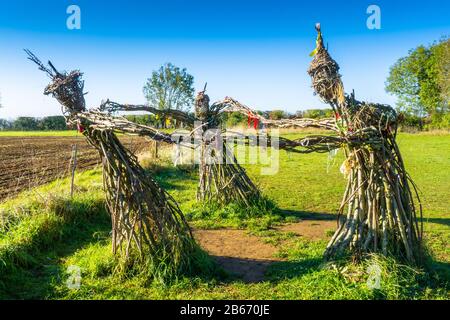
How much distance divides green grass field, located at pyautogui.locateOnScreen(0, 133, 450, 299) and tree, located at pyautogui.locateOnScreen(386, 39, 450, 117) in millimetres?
30966

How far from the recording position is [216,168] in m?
7.36

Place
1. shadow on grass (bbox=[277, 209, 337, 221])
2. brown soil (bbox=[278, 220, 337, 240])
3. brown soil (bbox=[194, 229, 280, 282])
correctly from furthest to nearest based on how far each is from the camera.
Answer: shadow on grass (bbox=[277, 209, 337, 221]) → brown soil (bbox=[278, 220, 337, 240]) → brown soil (bbox=[194, 229, 280, 282])

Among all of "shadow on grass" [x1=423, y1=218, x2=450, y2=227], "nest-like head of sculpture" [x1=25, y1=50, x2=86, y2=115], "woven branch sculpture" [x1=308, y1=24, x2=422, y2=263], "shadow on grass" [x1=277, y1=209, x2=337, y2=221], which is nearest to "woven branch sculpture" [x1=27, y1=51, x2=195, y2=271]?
"nest-like head of sculpture" [x1=25, y1=50, x2=86, y2=115]

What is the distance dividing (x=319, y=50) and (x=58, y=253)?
166 inches

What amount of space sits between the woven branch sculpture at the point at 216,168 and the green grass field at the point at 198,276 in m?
0.35

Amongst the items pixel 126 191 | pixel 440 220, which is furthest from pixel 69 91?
pixel 440 220

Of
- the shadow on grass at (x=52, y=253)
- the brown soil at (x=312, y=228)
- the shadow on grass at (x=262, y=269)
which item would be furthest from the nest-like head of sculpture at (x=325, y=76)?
the shadow on grass at (x=52, y=253)

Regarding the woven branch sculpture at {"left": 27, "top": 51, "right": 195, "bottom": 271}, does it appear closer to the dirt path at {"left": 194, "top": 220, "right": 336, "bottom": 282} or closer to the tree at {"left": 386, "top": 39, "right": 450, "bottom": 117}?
the dirt path at {"left": 194, "top": 220, "right": 336, "bottom": 282}

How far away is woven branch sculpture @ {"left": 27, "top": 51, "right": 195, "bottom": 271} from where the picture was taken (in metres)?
4.20

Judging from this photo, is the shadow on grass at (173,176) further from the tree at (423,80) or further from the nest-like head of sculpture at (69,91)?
the tree at (423,80)

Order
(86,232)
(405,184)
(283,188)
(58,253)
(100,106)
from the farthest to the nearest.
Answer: (283,188), (86,232), (58,253), (100,106), (405,184)

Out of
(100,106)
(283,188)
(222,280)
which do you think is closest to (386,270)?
(222,280)
